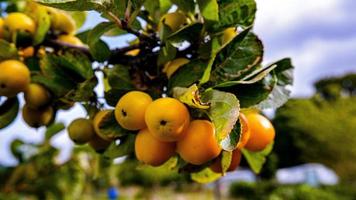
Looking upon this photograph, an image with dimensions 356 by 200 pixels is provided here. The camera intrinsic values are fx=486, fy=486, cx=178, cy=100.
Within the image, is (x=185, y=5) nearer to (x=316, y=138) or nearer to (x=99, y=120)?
(x=99, y=120)

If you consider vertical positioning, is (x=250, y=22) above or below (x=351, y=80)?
above

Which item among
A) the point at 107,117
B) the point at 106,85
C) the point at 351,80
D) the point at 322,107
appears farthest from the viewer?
the point at 351,80

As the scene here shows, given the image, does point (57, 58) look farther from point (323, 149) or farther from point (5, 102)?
point (323, 149)

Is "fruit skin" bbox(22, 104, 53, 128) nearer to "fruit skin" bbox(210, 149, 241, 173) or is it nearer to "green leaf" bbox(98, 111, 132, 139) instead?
"green leaf" bbox(98, 111, 132, 139)

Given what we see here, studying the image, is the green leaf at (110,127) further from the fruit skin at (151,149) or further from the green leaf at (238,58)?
the green leaf at (238,58)

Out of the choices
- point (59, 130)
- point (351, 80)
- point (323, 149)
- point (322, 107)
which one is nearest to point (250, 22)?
point (59, 130)

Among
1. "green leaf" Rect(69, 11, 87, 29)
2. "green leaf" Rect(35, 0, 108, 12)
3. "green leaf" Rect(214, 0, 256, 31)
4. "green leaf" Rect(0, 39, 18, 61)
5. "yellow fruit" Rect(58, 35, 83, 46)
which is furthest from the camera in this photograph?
"green leaf" Rect(69, 11, 87, 29)

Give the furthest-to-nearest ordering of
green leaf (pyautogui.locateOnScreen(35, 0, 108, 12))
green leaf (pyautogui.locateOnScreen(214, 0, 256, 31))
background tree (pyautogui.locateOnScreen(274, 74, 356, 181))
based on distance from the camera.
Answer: background tree (pyautogui.locateOnScreen(274, 74, 356, 181))
green leaf (pyautogui.locateOnScreen(214, 0, 256, 31))
green leaf (pyautogui.locateOnScreen(35, 0, 108, 12))

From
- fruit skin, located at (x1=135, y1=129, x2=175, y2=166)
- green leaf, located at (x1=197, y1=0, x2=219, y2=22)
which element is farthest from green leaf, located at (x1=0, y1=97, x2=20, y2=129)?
green leaf, located at (x1=197, y1=0, x2=219, y2=22)
